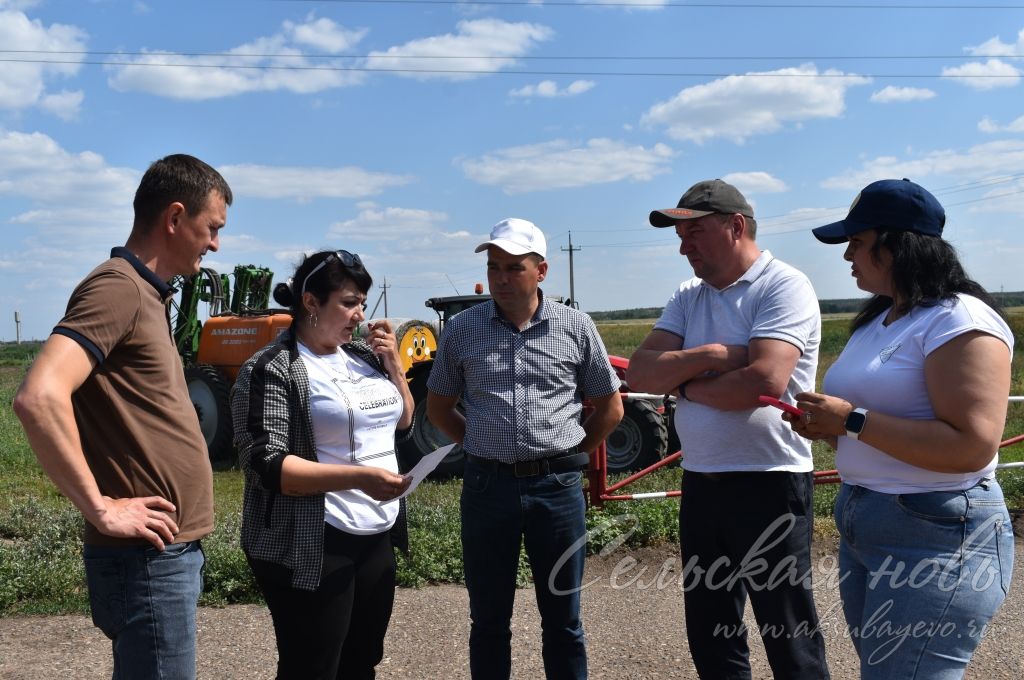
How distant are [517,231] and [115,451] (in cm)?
167

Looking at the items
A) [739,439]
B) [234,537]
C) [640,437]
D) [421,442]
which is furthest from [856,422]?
[421,442]

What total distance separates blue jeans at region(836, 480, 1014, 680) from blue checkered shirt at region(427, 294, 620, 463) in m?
1.25

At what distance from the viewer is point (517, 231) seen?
3.43 m

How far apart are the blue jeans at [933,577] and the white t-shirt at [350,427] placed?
4.85ft

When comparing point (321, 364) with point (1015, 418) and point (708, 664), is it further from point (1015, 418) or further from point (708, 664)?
point (1015, 418)

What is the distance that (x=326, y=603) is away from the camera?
9.07ft

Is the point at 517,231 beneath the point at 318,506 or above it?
above

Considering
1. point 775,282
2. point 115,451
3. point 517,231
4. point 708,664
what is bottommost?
point 708,664

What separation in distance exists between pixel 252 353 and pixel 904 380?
9.47 metres

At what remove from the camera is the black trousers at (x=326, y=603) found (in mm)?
2762

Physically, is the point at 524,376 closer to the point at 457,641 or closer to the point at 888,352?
the point at 888,352

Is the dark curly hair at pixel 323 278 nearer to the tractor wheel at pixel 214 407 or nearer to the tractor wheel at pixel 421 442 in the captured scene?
the tractor wheel at pixel 421 442

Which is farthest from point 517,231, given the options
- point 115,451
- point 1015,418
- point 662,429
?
point 1015,418

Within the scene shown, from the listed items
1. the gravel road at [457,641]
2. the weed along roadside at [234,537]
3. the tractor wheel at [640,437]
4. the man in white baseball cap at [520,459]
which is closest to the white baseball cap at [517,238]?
the man in white baseball cap at [520,459]
